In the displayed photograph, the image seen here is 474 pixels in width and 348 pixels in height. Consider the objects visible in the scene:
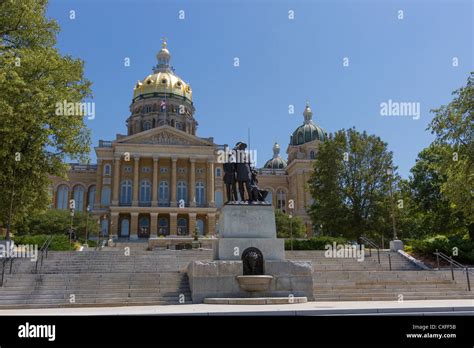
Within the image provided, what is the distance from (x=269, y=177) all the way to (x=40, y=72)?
212ft

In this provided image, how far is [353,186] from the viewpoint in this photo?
1278 inches

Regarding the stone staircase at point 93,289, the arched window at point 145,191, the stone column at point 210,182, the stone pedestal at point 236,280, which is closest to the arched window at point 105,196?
the arched window at point 145,191

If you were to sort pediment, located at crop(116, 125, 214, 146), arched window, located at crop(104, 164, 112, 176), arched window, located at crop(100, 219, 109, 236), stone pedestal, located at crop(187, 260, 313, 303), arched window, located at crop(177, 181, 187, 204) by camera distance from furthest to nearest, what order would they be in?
arched window, located at crop(177, 181, 187, 204)
arched window, located at crop(104, 164, 112, 176)
pediment, located at crop(116, 125, 214, 146)
arched window, located at crop(100, 219, 109, 236)
stone pedestal, located at crop(187, 260, 313, 303)

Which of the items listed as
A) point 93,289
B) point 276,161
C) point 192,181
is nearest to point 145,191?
point 192,181

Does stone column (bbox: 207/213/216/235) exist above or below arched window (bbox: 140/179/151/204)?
below

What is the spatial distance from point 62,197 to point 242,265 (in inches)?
2567

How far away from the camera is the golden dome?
260 feet

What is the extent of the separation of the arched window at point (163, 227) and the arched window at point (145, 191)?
11.8 feet

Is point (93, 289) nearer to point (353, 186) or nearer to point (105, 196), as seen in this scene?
point (353, 186)

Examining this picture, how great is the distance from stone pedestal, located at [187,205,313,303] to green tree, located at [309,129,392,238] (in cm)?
1824

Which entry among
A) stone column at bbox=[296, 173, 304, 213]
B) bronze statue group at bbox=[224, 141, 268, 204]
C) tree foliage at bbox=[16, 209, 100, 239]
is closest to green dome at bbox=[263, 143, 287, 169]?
stone column at bbox=[296, 173, 304, 213]

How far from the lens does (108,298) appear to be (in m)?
13.2

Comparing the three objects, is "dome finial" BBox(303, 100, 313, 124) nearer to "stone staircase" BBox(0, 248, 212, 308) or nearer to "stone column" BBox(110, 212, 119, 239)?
"stone column" BBox(110, 212, 119, 239)
